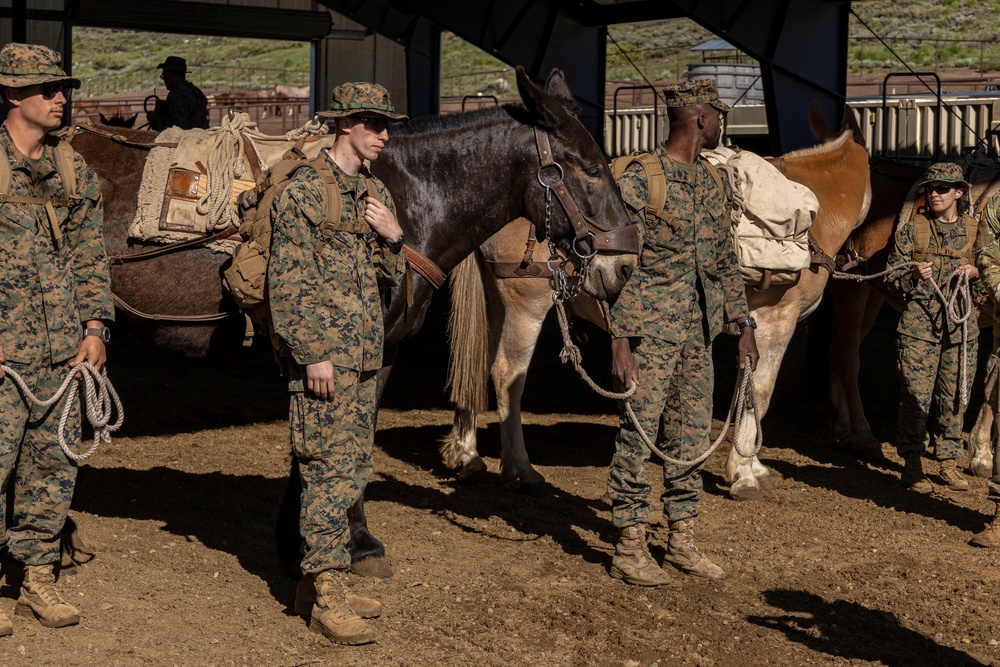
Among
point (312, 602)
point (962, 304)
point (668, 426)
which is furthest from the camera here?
point (962, 304)

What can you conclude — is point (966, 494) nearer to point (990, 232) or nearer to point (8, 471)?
point (990, 232)

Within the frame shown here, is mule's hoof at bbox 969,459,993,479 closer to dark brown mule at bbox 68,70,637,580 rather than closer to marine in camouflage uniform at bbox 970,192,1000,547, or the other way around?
marine in camouflage uniform at bbox 970,192,1000,547

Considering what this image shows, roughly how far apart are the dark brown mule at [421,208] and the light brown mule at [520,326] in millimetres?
1843

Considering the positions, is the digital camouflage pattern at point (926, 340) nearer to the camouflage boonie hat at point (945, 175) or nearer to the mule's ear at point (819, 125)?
the camouflage boonie hat at point (945, 175)

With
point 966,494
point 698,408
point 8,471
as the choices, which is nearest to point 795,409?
point 966,494

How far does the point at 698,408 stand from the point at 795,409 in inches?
195

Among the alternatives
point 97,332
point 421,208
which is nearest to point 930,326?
point 421,208

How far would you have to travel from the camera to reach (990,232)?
618cm

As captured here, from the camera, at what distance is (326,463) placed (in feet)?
14.3

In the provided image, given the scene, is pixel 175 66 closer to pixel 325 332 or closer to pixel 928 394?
pixel 928 394

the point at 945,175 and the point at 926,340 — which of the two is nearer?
the point at 945,175

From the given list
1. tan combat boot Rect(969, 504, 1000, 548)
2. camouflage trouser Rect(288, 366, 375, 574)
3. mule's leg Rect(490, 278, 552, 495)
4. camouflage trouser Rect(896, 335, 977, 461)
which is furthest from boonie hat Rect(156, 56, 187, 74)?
tan combat boot Rect(969, 504, 1000, 548)

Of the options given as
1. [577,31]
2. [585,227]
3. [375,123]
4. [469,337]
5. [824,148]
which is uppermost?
[577,31]

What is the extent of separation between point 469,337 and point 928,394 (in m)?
2.98
